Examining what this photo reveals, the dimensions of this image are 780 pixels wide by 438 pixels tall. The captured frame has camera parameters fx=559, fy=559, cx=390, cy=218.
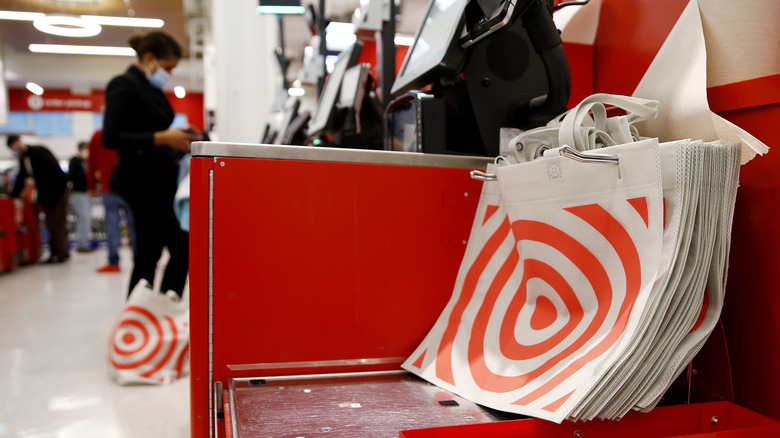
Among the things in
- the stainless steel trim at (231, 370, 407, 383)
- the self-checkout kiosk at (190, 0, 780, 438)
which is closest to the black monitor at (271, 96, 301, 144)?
the self-checkout kiosk at (190, 0, 780, 438)

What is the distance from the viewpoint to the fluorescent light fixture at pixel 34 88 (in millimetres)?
12266

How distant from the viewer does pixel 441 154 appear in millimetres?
1210

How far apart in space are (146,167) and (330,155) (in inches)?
68.5

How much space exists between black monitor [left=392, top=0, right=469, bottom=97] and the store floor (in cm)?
130

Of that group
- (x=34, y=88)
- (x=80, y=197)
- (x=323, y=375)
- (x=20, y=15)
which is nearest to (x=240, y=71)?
(x=80, y=197)

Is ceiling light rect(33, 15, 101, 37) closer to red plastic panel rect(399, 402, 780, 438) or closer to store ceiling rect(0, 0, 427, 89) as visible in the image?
store ceiling rect(0, 0, 427, 89)

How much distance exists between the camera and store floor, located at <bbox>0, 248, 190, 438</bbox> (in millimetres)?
1800

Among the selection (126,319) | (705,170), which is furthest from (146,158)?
(705,170)

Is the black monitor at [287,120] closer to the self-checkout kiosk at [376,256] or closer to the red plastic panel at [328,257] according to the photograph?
the self-checkout kiosk at [376,256]

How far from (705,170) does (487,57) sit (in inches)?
26.0

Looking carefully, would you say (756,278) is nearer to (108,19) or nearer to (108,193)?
(108,193)

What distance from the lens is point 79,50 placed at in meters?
11.1

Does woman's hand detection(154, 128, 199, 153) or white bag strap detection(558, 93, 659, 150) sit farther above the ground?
woman's hand detection(154, 128, 199, 153)

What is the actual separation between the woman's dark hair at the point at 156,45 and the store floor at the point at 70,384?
147 centimetres
